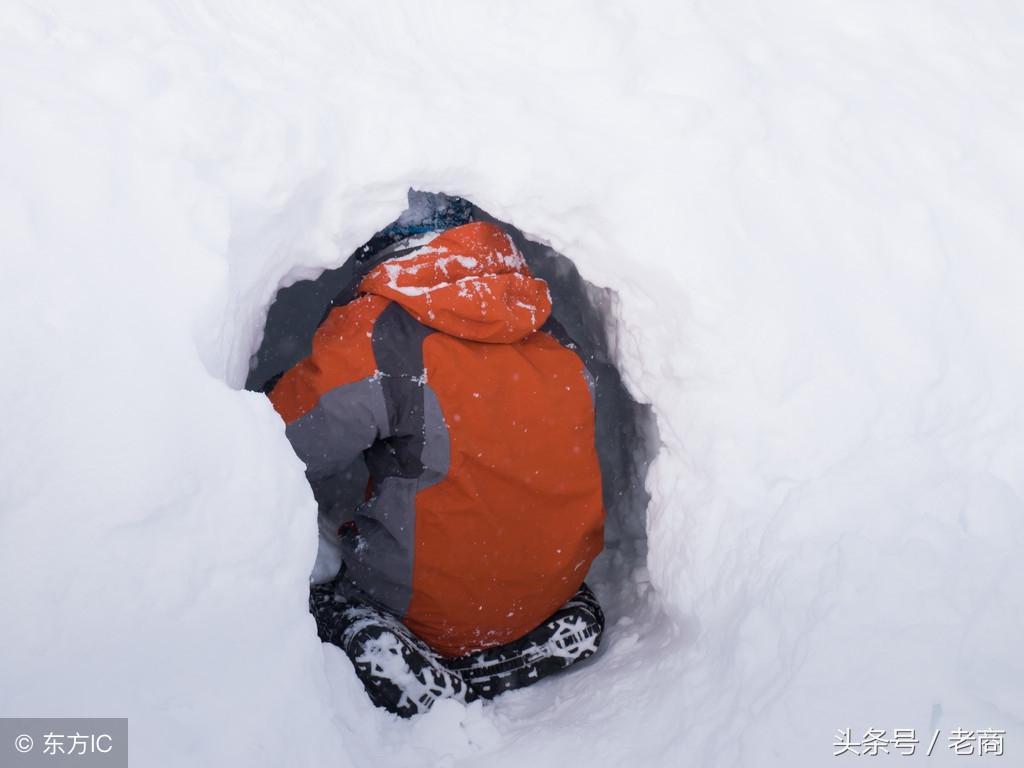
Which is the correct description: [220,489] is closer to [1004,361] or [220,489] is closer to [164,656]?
[164,656]

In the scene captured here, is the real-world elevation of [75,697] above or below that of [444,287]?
below

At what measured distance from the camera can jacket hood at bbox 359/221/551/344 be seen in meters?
2.09

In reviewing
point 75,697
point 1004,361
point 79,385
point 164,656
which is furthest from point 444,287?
point 1004,361

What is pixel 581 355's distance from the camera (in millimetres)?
2572

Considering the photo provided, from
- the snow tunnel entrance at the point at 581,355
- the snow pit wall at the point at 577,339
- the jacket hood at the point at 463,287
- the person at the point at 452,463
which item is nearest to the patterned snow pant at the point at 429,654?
the person at the point at 452,463

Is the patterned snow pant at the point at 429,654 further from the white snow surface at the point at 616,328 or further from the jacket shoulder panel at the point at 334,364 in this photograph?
the jacket shoulder panel at the point at 334,364

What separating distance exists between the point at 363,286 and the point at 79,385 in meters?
0.82

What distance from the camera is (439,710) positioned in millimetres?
2121

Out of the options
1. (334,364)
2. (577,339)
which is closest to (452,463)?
(334,364)

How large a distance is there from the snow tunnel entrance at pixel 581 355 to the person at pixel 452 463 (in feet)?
0.37

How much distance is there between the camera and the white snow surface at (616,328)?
1.55 metres

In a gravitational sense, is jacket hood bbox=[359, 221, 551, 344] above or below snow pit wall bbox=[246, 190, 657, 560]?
above

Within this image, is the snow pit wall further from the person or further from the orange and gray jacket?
the orange and gray jacket

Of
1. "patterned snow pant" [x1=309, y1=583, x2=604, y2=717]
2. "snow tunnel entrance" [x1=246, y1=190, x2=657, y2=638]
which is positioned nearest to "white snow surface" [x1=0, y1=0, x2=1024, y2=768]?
"patterned snow pant" [x1=309, y1=583, x2=604, y2=717]
